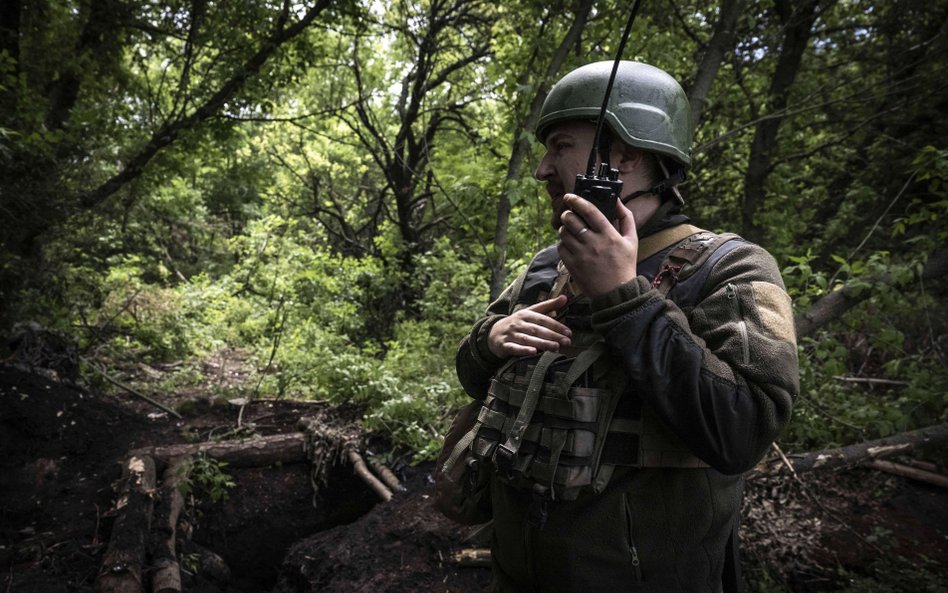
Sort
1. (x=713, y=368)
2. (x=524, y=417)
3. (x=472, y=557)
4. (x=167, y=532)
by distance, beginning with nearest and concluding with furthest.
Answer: (x=713, y=368) → (x=524, y=417) → (x=472, y=557) → (x=167, y=532)

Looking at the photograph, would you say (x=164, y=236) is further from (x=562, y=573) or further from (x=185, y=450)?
(x=562, y=573)

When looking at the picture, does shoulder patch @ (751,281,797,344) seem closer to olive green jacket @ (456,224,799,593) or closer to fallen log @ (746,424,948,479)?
olive green jacket @ (456,224,799,593)

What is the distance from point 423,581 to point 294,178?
35.8ft

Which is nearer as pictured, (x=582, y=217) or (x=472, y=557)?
(x=582, y=217)

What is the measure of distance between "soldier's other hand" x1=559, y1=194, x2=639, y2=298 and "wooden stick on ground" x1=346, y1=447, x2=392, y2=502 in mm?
3654

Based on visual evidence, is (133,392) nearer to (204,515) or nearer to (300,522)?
(204,515)

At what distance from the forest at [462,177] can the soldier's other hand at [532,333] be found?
Answer: 2682mm

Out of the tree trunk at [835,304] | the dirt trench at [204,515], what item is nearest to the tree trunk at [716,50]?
the tree trunk at [835,304]

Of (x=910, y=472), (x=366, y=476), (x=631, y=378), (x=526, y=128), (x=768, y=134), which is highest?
(x=768, y=134)

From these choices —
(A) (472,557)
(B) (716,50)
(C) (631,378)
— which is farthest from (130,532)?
(B) (716,50)

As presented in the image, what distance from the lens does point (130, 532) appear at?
3598 millimetres

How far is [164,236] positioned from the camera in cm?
1258

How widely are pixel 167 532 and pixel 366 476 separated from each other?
4.95 feet

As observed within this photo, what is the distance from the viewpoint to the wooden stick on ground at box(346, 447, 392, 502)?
14.6 feet
